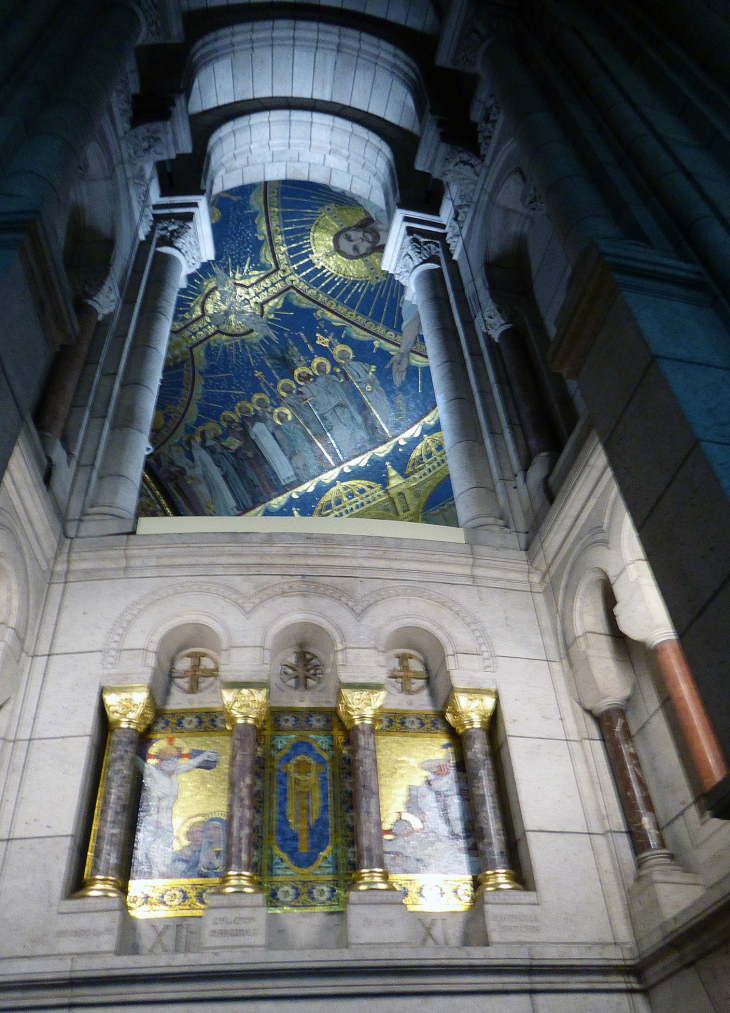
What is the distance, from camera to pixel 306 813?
6.35 metres

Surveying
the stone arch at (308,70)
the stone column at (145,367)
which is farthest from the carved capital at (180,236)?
the stone arch at (308,70)

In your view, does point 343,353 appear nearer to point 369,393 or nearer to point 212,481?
point 369,393

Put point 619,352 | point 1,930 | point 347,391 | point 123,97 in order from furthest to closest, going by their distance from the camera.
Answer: point 347,391 → point 123,97 → point 1,930 → point 619,352

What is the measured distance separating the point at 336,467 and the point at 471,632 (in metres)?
9.14

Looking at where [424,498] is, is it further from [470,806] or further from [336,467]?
[470,806]

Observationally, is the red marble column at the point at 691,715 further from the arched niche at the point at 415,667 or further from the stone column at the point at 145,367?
the stone column at the point at 145,367

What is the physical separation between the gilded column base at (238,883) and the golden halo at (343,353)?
1061 cm

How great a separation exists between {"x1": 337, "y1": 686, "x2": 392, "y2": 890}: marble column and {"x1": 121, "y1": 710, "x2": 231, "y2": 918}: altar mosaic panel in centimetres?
92

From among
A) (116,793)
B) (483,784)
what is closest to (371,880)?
(483,784)

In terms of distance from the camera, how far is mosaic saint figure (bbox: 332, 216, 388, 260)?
13922 millimetres

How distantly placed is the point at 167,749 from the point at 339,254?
9623mm

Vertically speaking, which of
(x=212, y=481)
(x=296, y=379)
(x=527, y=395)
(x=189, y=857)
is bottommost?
(x=189, y=857)

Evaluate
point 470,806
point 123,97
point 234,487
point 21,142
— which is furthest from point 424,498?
point 21,142

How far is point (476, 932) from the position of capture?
579 centimetres
